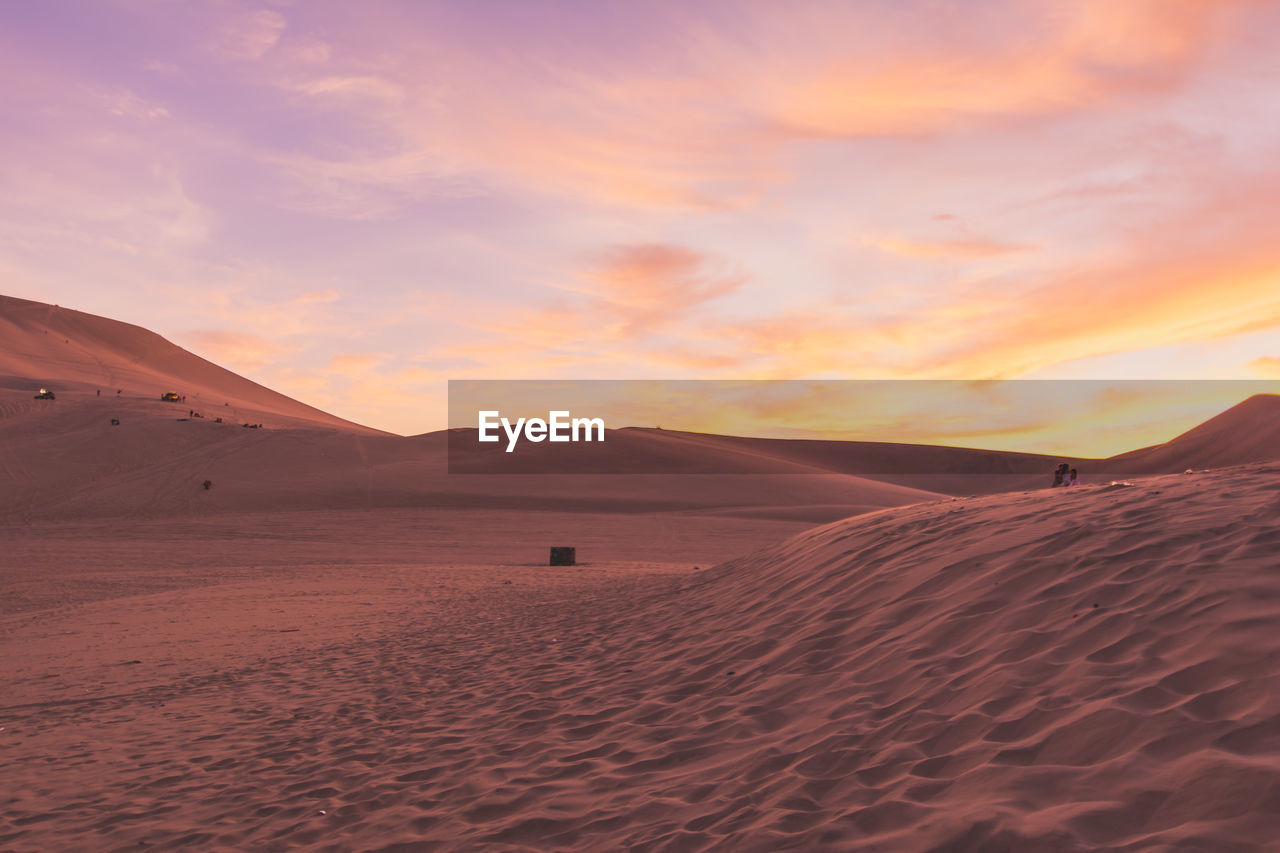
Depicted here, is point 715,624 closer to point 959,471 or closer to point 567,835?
point 567,835

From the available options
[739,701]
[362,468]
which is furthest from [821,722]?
[362,468]

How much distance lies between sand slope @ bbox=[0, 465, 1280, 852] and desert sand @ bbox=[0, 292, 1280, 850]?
2 cm

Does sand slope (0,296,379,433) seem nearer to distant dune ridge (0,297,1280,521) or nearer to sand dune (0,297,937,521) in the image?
distant dune ridge (0,297,1280,521)

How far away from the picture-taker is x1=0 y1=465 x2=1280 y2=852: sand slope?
12.1 feet

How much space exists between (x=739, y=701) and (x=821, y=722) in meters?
1.04

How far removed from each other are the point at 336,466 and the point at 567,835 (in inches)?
1985

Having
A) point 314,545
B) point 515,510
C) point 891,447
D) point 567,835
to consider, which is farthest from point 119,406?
point 891,447

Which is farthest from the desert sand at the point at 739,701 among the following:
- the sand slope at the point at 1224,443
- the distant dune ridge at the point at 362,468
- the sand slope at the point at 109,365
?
the sand slope at the point at 1224,443

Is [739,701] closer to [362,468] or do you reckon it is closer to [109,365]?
[362,468]

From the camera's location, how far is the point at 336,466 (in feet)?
168

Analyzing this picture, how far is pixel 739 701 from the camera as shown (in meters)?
6.09

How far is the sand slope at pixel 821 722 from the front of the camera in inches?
145

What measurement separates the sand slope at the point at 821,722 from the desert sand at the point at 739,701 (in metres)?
0.02

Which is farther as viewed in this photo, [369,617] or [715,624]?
[369,617]
